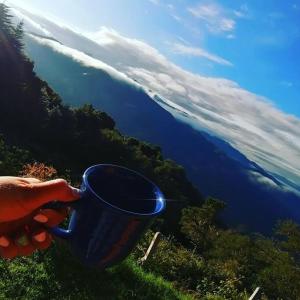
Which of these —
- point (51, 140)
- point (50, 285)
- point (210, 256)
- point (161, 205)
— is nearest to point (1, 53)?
point (51, 140)

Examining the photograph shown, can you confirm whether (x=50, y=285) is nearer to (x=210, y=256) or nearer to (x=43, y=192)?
(x=43, y=192)

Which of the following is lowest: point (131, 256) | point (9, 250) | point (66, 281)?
point (131, 256)

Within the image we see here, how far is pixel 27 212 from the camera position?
1.15m

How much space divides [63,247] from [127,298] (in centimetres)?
121

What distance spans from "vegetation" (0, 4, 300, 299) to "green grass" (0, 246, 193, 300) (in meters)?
0.01

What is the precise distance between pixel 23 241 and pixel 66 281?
518 cm

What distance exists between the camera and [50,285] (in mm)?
5922

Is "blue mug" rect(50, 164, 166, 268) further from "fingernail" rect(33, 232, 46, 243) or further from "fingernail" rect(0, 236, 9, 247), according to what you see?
"fingernail" rect(0, 236, 9, 247)

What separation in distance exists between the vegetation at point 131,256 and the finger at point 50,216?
1.02 meters

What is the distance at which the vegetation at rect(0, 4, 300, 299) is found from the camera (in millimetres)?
6262

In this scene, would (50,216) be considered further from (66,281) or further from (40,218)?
(66,281)

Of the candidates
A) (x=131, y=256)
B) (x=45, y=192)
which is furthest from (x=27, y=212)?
(x=131, y=256)

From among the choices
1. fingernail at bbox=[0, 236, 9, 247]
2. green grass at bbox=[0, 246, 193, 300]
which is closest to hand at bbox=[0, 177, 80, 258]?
fingernail at bbox=[0, 236, 9, 247]

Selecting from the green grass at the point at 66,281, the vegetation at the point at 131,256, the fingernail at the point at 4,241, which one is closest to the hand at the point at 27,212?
the fingernail at the point at 4,241
